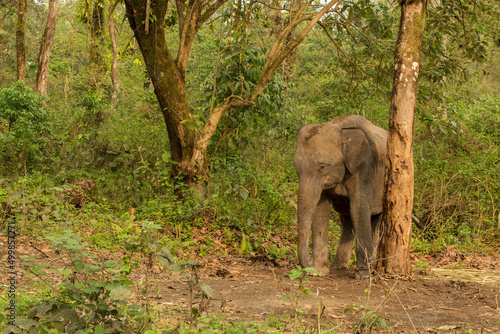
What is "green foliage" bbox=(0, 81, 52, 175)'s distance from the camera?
9781 mm

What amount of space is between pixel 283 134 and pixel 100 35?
330 inches

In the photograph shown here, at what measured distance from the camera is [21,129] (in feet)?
32.4

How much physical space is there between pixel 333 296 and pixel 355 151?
1.86 m

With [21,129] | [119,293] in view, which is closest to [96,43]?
[21,129]

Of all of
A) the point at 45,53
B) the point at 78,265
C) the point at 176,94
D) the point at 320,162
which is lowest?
the point at 78,265

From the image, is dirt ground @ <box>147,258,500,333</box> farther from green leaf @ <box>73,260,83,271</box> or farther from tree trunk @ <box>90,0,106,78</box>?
tree trunk @ <box>90,0,106,78</box>

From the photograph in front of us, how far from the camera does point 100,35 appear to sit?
55.7ft

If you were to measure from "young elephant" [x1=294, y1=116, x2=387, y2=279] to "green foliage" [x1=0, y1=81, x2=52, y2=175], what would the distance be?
6.02m

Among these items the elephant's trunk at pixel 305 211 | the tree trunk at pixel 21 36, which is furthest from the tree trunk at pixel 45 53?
the elephant's trunk at pixel 305 211

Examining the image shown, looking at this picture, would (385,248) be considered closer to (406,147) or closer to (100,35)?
(406,147)

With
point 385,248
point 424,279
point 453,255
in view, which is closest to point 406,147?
point 385,248

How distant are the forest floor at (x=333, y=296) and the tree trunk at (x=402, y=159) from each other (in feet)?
1.11

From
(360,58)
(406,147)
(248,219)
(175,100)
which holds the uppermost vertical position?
(360,58)

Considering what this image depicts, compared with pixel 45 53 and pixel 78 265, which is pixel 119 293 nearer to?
pixel 78 265
